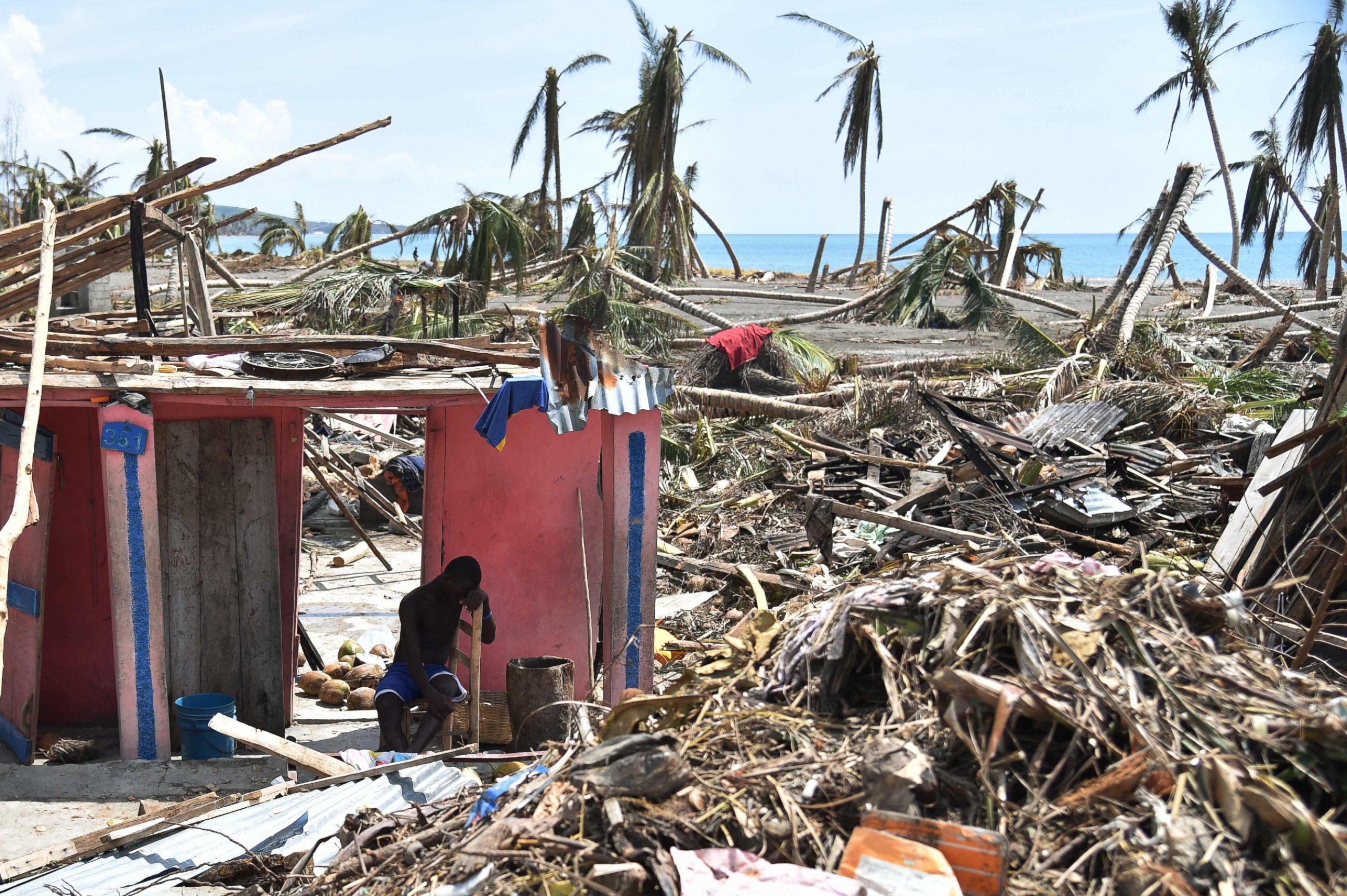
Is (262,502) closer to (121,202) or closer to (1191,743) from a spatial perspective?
(121,202)

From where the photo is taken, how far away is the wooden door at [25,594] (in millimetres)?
6098

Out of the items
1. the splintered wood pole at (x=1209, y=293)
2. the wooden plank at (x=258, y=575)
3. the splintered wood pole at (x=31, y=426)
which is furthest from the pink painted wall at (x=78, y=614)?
the splintered wood pole at (x=1209, y=293)

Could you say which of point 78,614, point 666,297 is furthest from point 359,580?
point 666,297

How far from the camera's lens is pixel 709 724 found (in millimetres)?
3311

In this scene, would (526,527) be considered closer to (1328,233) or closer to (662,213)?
(662,213)

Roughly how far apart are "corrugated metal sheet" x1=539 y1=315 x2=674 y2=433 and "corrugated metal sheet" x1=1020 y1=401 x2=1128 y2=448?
14.4 ft

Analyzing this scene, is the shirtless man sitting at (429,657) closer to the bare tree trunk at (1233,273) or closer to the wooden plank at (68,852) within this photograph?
the wooden plank at (68,852)

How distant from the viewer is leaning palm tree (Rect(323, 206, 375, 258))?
29.2m

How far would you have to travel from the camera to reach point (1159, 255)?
42.4 ft

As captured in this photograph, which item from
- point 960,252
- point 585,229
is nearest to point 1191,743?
point 960,252

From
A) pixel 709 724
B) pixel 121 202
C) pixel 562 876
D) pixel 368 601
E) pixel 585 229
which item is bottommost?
pixel 368 601

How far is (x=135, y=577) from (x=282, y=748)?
144 centimetres

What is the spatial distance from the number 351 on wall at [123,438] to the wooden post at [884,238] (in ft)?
68.5

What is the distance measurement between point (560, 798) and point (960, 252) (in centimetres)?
1485
